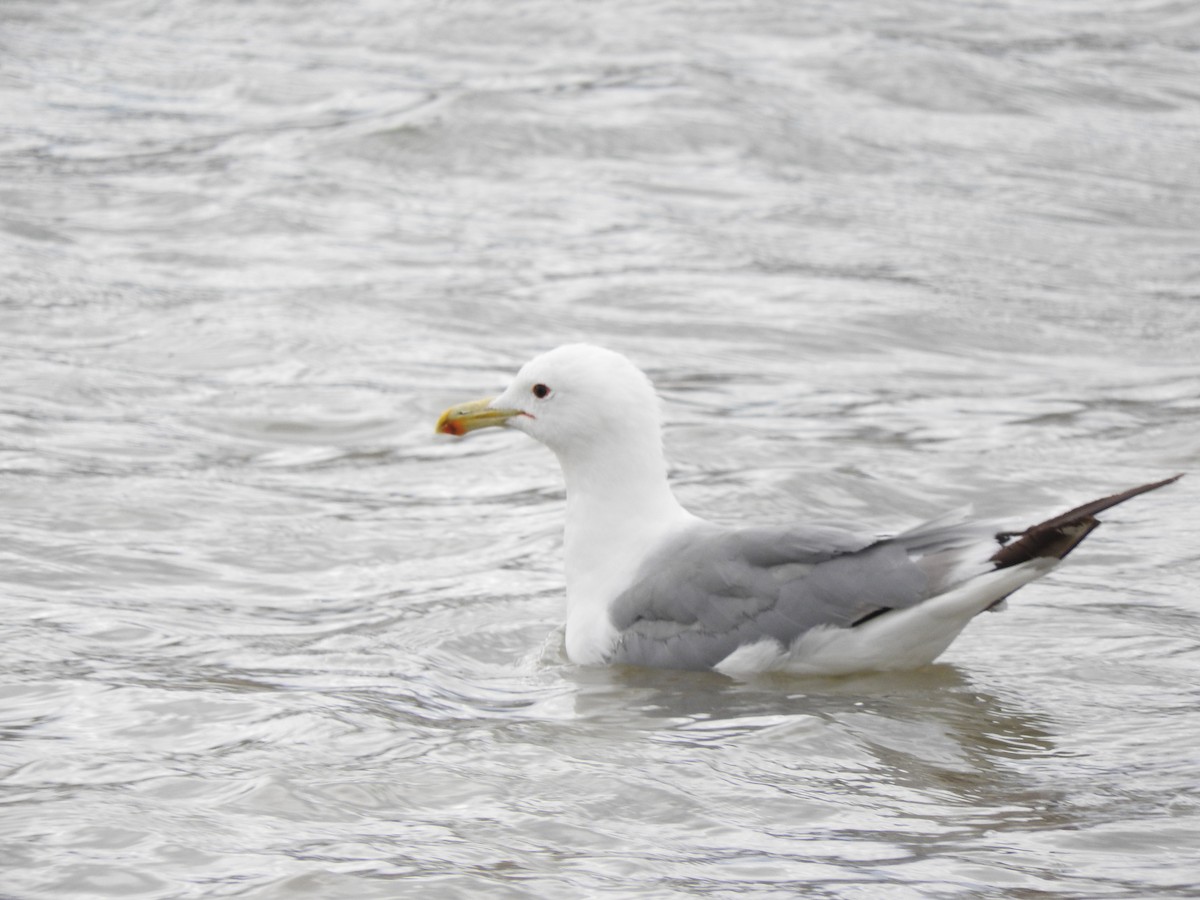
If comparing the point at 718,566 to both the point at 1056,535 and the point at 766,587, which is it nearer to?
the point at 766,587

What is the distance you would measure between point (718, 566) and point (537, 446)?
3.08 m

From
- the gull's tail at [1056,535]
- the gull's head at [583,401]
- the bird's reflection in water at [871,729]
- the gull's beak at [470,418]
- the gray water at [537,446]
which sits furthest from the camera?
the gull's beak at [470,418]

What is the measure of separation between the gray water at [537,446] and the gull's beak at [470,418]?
0.60 m

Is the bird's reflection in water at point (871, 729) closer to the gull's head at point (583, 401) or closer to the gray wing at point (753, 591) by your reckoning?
the gray wing at point (753, 591)

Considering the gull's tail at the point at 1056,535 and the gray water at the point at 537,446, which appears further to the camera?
the gull's tail at the point at 1056,535

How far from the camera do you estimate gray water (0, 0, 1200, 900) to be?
447 cm

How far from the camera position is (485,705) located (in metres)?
5.46

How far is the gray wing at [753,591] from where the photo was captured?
17.8 ft

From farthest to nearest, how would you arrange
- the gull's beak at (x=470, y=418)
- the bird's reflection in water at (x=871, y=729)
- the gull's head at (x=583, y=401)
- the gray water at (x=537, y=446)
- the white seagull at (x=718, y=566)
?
the gull's beak at (x=470, y=418) → the gull's head at (x=583, y=401) → the white seagull at (x=718, y=566) → the bird's reflection in water at (x=871, y=729) → the gray water at (x=537, y=446)

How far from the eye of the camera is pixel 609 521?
20.1ft

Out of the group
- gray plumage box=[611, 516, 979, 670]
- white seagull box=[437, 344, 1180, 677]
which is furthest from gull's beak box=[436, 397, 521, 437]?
gray plumage box=[611, 516, 979, 670]

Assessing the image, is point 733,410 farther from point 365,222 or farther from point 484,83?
point 484,83

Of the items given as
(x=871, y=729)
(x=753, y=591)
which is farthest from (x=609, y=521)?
(x=871, y=729)

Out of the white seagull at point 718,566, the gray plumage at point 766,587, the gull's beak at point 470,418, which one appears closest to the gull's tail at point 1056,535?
the white seagull at point 718,566
